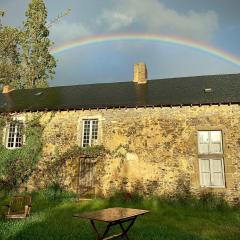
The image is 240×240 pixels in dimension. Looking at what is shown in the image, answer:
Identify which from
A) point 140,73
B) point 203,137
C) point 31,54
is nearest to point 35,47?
point 31,54

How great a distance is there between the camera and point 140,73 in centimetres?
2136

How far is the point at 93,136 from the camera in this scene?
17141 millimetres

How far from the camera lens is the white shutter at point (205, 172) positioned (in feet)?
48.7

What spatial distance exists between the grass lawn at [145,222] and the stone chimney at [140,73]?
9.53 meters

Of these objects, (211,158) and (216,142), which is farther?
(216,142)

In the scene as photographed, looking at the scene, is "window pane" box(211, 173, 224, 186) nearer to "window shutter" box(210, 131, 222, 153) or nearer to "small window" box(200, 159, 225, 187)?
"small window" box(200, 159, 225, 187)

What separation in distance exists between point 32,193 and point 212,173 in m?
10.2

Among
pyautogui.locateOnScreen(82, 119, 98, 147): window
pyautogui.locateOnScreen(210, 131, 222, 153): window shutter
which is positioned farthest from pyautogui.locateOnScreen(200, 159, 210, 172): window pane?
pyautogui.locateOnScreen(82, 119, 98, 147): window

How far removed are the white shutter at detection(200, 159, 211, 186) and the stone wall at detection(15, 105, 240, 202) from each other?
31 centimetres

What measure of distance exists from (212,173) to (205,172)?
35cm

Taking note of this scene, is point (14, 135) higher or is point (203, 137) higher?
point (14, 135)

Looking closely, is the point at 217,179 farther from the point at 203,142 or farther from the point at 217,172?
the point at 203,142

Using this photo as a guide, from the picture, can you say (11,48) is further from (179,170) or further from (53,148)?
(179,170)

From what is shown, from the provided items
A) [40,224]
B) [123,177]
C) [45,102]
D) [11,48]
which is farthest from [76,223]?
[11,48]
